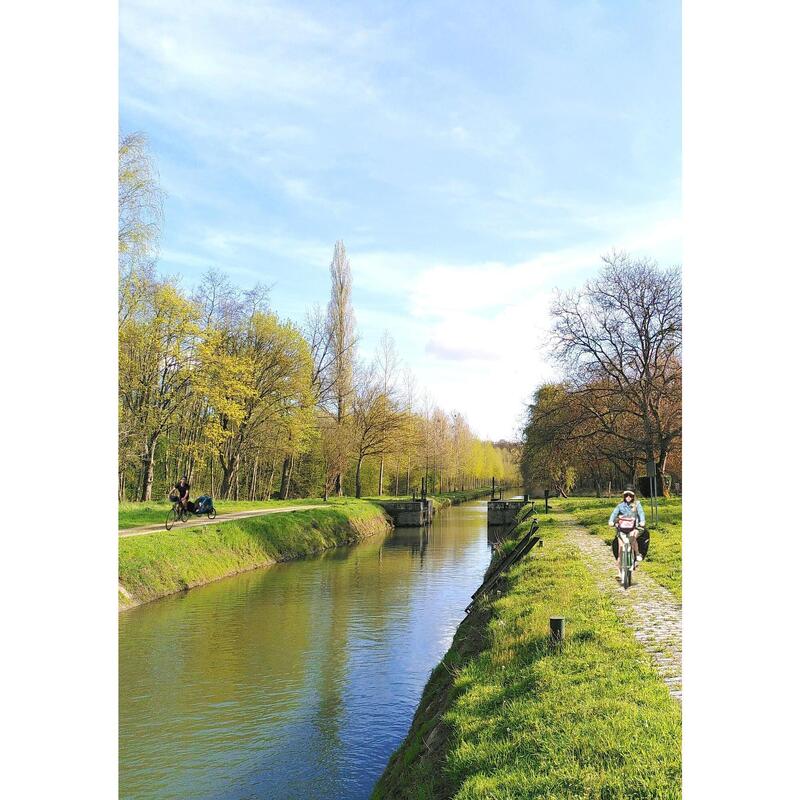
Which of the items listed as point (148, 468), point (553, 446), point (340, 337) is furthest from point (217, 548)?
point (340, 337)

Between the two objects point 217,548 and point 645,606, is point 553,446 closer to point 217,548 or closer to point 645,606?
point 645,606

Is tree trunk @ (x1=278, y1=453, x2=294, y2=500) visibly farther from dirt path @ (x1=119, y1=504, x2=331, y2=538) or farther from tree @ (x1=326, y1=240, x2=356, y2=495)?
dirt path @ (x1=119, y1=504, x2=331, y2=538)

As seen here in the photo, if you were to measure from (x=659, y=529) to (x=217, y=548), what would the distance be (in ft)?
62.0

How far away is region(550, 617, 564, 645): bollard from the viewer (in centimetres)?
734

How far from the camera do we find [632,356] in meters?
6.77

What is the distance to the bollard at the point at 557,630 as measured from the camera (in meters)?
7.34

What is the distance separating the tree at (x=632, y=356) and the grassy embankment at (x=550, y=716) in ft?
6.72

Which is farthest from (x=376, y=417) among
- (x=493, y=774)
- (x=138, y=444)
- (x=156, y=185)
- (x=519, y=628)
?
(x=493, y=774)

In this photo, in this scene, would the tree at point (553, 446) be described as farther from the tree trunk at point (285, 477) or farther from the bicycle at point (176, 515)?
the tree trunk at point (285, 477)

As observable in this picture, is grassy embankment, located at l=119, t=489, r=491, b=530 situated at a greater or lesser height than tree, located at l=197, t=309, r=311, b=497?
lesser

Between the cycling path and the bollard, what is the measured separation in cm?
74

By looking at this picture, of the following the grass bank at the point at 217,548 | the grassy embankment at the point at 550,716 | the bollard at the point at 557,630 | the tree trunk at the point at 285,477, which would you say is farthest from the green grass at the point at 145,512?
the bollard at the point at 557,630

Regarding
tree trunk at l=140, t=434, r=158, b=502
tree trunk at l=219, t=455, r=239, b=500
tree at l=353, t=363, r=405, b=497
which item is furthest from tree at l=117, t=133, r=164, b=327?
tree at l=353, t=363, r=405, b=497
